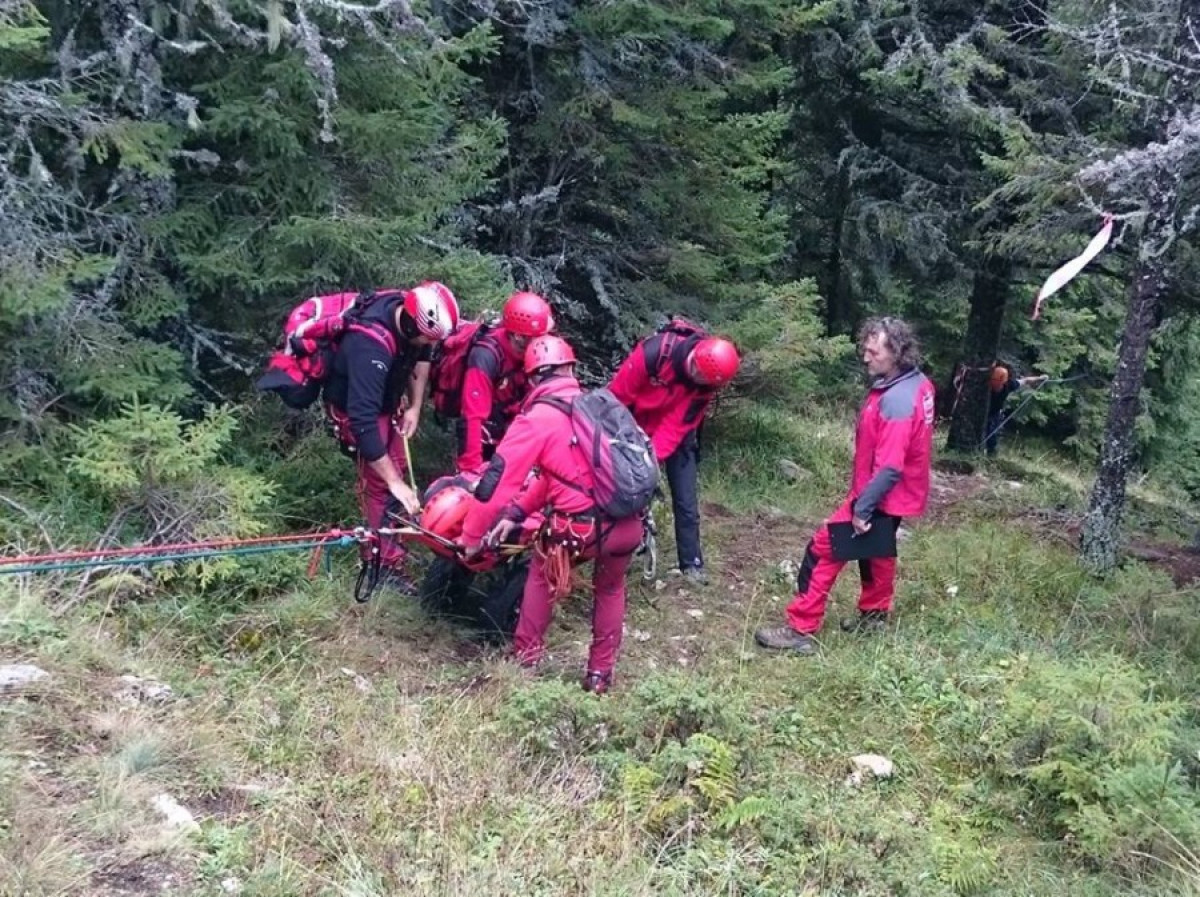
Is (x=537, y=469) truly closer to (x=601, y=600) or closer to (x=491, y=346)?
(x=601, y=600)

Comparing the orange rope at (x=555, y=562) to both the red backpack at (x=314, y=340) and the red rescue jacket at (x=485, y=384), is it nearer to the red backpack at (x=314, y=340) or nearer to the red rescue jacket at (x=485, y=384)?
the red rescue jacket at (x=485, y=384)

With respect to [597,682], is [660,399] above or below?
above

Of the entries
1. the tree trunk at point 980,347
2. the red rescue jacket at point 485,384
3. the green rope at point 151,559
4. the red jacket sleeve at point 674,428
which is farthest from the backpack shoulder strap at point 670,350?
the tree trunk at point 980,347

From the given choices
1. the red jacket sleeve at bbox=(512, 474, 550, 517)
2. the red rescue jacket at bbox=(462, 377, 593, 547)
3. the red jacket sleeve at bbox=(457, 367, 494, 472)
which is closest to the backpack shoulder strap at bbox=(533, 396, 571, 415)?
the red rescue jacket at bbox=(462, 377, 593, 547)

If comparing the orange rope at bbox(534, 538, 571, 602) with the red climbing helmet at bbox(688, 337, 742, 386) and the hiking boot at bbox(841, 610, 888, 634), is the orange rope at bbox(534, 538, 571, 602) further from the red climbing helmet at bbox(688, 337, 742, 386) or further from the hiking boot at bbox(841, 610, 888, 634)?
the hiking boot at bbox(841, 610, 888, 634)

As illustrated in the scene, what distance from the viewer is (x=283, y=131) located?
266 inches

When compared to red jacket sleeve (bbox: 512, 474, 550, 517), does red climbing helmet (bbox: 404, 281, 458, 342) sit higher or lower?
higher

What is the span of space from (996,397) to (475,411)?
35.3 feet

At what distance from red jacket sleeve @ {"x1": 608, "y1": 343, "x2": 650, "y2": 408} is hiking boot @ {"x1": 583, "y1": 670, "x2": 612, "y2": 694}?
258 cm

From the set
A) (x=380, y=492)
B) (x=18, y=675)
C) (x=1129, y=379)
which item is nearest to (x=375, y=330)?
(x=380, y=492)

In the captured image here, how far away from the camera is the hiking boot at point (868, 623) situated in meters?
7.12

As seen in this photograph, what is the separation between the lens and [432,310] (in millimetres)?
6230

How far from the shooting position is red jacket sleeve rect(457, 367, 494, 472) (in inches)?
267

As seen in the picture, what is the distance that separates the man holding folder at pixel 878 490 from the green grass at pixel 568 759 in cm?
29
